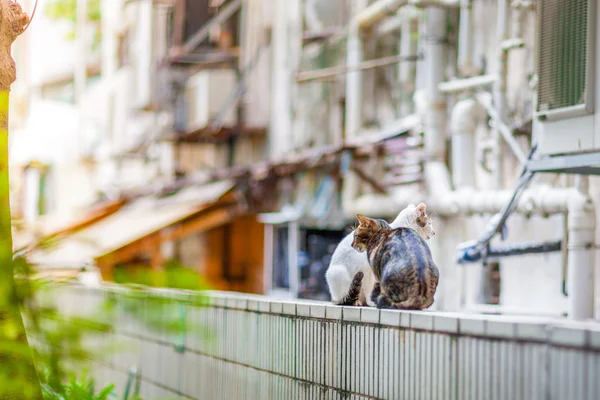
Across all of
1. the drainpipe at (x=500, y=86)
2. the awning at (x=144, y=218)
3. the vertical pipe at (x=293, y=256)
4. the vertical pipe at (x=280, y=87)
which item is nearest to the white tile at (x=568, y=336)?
the drainpipe at (x=500, y=86)

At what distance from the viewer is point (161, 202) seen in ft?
73.7

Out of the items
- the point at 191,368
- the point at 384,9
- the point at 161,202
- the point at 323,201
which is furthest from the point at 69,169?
the point at 191,368

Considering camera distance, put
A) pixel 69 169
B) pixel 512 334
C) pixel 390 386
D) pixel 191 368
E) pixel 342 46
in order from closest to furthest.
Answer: pixel 512 334, pixel 390 386, pixel 191 368, pixel 342 46, pixel 69 169

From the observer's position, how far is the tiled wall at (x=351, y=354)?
12.0ft

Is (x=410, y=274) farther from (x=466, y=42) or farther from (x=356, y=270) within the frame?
(x=466, y=42)

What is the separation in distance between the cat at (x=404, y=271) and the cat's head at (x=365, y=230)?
0.10m

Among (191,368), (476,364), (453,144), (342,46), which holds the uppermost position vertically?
(342,46)

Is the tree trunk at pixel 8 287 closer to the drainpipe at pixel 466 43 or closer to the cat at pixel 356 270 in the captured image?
the cat at pixel 356 270

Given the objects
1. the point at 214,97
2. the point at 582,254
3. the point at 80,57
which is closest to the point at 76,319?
the point at 582,254

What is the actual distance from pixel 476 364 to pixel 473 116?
351 inches

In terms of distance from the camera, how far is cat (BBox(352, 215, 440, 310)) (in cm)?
499

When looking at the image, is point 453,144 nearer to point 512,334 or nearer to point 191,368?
Answer: point 191,368

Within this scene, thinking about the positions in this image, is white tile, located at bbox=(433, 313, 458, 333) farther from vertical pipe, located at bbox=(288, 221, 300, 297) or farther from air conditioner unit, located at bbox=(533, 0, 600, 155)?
vertical pipe, located at bbox=(288, 221, 300, 297)

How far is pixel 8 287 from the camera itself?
8.29 feet
